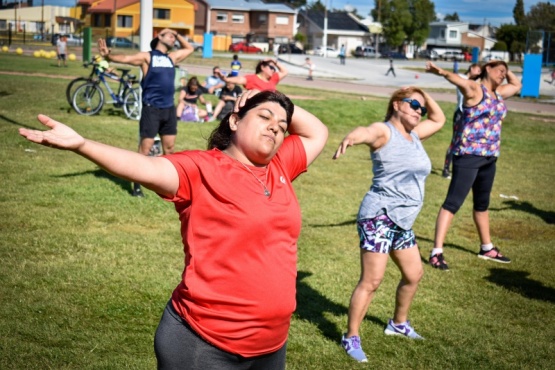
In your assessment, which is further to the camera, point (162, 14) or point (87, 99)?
point (162, 14)

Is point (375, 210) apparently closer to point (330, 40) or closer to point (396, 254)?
point (396, 254)

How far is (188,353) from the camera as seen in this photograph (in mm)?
3160

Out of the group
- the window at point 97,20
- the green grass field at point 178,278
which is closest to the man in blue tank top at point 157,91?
the green grass field at point 178,278

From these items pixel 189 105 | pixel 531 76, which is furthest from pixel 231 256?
pixel 531 76

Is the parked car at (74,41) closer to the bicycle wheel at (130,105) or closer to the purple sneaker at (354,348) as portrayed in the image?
the bicycle wheel at (130,105)

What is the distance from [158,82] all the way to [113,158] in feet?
25.3

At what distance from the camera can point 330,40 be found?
380 ft

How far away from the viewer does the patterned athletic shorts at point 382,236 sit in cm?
551

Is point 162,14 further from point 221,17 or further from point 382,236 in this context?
point 382,236

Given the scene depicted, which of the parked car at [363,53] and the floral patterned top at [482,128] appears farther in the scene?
the parked car at [363,53]

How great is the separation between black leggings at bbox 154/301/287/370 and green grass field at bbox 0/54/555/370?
4.99ft

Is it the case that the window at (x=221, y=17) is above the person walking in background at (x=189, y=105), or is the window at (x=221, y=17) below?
above

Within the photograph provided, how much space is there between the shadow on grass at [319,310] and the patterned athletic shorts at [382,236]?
992 mm

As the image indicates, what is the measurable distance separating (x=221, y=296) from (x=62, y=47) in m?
37.8
